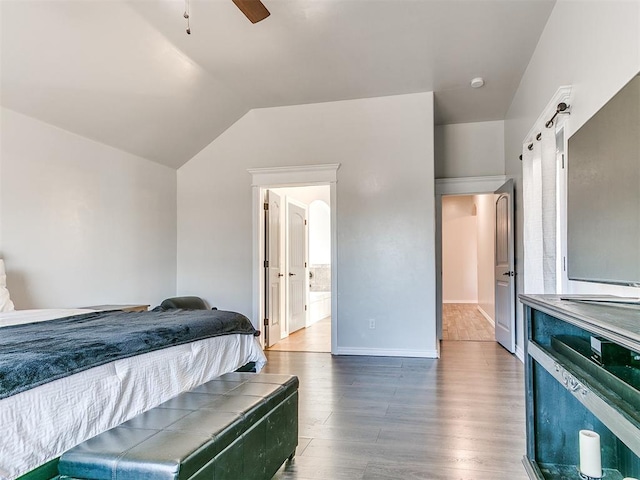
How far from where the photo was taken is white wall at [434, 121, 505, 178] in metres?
5.79

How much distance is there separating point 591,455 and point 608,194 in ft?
3.67

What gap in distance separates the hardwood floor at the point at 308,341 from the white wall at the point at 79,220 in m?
1.65

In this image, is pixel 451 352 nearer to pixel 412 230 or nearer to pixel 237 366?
pixel 412 230

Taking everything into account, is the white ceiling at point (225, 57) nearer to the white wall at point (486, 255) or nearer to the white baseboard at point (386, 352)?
the white baseboard at point (386, 352)

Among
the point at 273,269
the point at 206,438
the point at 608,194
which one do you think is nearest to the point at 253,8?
the point at 608,194

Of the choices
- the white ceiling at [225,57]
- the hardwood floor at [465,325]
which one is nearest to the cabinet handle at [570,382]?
the white ceiling at [225,57]

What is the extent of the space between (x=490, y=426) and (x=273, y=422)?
5.11ft

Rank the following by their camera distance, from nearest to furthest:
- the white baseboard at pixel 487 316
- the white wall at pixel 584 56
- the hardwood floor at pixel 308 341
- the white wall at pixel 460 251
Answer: the white wall at pixel 584 56, the hardwood floor at pixel 308 341, the white baseboard at pixel 487 316, the white wall at pixel 460 251

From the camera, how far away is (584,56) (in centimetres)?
264

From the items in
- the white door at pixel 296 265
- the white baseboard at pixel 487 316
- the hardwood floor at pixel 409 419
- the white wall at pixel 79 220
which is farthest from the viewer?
the white baseboard at pixel 487 316

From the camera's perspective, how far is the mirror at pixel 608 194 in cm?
169

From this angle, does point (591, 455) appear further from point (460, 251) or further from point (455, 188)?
point (460, 251)

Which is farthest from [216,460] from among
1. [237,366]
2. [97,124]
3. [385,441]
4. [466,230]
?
[466,230]

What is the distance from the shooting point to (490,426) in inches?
106
